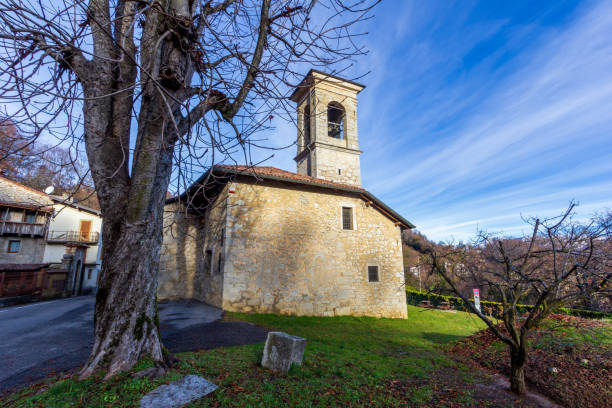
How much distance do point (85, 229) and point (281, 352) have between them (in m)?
25.6

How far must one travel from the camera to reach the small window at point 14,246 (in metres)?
18.1

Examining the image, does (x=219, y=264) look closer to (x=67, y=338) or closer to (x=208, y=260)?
(x=208, y=260)

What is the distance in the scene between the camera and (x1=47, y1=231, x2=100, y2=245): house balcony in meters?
19.8

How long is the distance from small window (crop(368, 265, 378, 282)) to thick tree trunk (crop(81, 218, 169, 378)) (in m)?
9.50

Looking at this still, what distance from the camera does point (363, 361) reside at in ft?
15.5

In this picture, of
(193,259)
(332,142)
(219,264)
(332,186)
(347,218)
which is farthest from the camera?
(332,142)

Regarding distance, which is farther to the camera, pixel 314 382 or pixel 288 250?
pixel 288 250

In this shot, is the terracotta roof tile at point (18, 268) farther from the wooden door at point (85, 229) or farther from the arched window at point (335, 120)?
the arched window at point (335, 120)

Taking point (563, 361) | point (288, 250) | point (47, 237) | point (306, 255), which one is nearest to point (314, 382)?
point (563, 361)

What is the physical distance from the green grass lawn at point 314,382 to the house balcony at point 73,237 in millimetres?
22063

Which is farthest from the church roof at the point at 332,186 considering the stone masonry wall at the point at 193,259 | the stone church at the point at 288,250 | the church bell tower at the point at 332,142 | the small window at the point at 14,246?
the small window at the point at 14,246

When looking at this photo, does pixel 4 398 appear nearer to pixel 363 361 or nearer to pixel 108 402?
pixel 108 402

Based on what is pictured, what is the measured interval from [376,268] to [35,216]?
79.8 feet

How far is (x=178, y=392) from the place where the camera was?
8.84 feet
